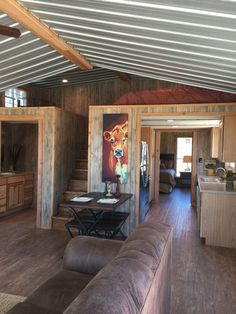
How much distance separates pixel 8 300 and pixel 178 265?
2.04 metres

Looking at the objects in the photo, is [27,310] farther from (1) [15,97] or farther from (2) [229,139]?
(1) [15,97]

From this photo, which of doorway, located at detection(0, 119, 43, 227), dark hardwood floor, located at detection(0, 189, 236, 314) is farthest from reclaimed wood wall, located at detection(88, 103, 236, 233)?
doorway, located at detection(0, 119, 43, 227)

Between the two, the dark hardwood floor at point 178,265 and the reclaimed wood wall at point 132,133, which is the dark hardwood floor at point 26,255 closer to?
the dark hardwood floor at point 178,265

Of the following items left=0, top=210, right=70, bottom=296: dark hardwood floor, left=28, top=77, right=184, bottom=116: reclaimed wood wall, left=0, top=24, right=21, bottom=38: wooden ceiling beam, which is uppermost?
left=28, top=77, right=184, bottom=116: reclaimed wood wall

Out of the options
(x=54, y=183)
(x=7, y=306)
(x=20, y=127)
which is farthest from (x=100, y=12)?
(x=20, y=127)

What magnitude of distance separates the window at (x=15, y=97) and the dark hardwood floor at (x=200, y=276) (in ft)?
16.3

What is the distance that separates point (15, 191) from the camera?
20.2 feet

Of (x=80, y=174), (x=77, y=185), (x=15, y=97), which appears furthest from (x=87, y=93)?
(x=77, y=185)

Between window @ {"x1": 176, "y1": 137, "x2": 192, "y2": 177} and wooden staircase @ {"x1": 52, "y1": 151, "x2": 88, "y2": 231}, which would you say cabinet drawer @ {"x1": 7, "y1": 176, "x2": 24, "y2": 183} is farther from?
window @ {"x1": 176, "y1": 137, "x2": 192, "y2": 177}

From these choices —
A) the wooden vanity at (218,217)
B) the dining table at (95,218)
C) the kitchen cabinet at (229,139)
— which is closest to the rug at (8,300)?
the dining table at (95,218)

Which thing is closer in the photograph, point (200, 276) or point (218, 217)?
point (200, 276)

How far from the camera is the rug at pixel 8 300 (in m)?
2.42

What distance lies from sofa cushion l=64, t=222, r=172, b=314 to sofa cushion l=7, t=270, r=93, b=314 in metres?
0.55

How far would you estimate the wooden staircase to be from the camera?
508cm
